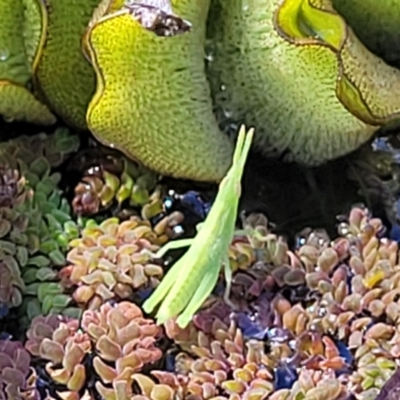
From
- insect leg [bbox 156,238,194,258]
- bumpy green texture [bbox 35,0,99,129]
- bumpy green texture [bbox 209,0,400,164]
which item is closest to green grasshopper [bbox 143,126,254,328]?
insect leg [bbox 156,238,194,258]

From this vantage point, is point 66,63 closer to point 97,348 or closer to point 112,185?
point 112,185

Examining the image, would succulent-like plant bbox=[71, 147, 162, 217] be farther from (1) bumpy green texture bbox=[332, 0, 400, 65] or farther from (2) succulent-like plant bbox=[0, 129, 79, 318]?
(1) bumpy green texture bbox=[332, 0, 400, 65]

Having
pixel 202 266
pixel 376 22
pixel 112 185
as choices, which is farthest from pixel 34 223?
pixel 376 22

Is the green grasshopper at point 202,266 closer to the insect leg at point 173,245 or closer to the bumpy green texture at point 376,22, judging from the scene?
the insect leg at point 173,245

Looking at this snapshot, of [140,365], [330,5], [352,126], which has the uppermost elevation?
[330,5]

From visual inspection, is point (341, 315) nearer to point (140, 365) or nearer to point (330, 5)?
point (140, 365)

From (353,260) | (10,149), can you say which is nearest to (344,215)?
(353,260)
